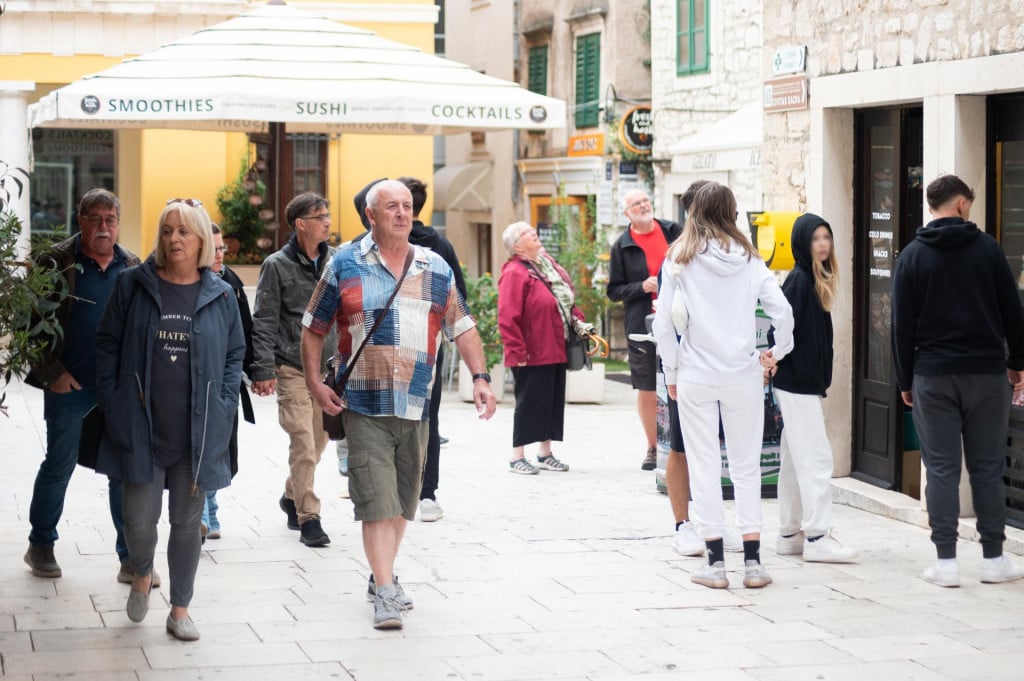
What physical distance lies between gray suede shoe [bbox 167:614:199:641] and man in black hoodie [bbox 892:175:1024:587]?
3397mm

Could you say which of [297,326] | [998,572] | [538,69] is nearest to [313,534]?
[297,326]

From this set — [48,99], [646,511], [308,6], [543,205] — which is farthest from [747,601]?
[543,205]

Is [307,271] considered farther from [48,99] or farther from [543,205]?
[543,205]

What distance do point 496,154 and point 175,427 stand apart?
26446mm

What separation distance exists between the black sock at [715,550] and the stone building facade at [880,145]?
78.0 inches

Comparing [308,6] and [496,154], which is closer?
[308,6]

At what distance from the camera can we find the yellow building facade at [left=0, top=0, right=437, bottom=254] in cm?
2062

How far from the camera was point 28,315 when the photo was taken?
6.29 meters

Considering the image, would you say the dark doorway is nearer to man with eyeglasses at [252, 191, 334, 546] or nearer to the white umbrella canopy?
man with eyeglasses at [252, 191, 334, 546]

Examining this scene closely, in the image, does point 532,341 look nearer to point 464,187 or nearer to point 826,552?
point 826,552

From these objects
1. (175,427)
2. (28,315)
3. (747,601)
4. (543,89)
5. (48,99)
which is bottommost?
(747,601)

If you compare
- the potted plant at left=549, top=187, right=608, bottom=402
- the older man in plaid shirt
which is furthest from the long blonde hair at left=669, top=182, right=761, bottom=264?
the potted plant at left=549, top=187, right=608, bottom=402

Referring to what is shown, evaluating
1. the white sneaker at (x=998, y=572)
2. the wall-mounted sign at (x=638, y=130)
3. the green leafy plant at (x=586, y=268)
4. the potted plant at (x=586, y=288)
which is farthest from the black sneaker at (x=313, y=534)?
the wall-mounted sign at (x=638, y=130)

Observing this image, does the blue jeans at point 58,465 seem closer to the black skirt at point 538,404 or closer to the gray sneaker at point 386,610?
the gray sneaker at point 386,610
